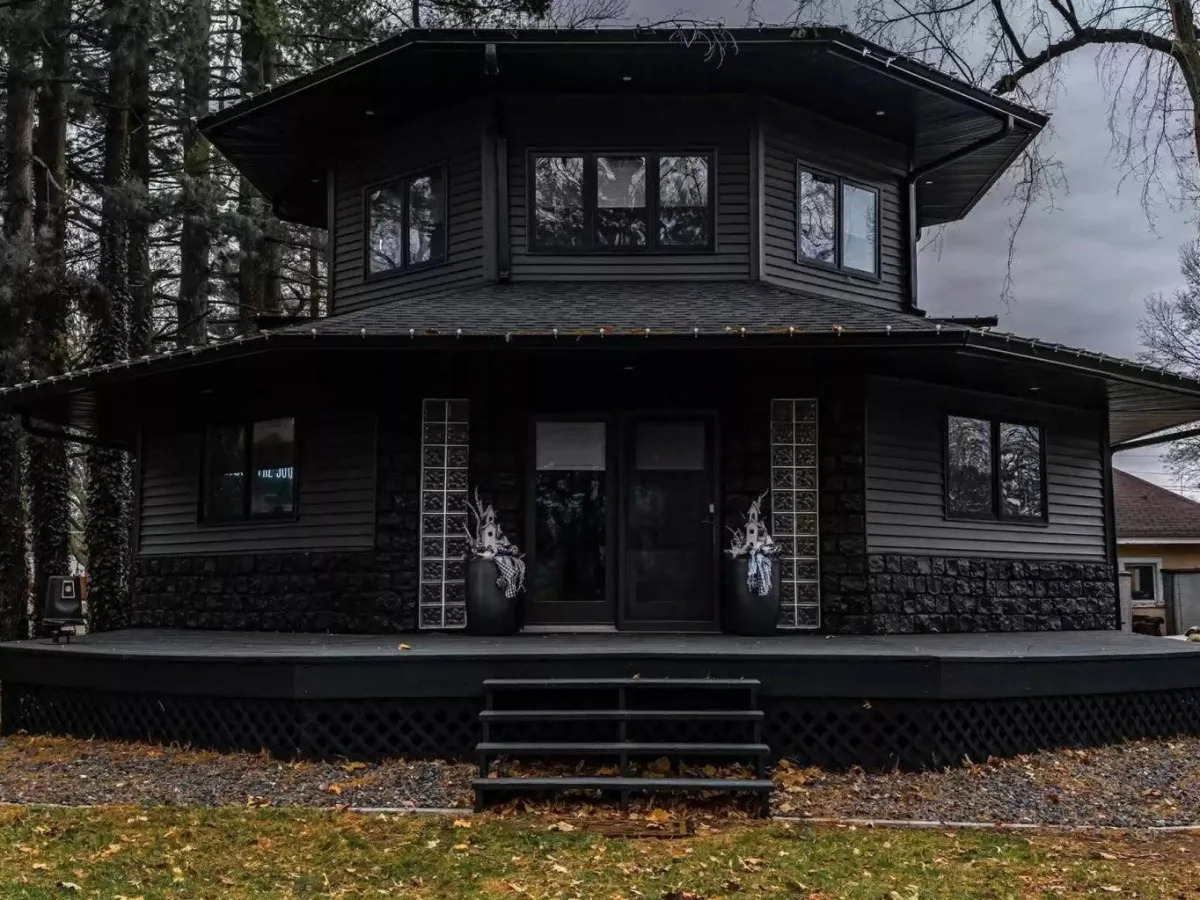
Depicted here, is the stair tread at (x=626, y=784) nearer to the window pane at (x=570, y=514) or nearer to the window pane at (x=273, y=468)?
the window pane at (x=570, y=514)

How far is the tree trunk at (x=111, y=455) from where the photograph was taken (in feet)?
45.3

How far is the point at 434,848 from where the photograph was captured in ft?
16.6

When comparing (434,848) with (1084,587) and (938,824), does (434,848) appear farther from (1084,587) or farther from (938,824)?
(1084,587)

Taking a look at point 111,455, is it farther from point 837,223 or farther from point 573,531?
point 837,223

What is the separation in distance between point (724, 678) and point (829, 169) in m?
Result: 5.58

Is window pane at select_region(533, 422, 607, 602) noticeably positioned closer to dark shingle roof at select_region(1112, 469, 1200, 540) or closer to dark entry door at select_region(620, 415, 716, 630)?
dark entry door at select_region(620, 415, 716, 630)

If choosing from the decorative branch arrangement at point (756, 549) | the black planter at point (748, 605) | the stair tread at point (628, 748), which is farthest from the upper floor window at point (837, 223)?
the stair tread at point (628, 748)

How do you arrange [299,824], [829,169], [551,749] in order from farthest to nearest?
[829,169] < [551,749] < [299,824]

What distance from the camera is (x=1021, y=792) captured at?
6258 mm

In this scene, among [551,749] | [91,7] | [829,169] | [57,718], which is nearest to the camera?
[551,749]

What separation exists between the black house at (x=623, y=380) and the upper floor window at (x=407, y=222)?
38 mm

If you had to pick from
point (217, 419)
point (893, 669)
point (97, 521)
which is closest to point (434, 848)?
point (893, 669)

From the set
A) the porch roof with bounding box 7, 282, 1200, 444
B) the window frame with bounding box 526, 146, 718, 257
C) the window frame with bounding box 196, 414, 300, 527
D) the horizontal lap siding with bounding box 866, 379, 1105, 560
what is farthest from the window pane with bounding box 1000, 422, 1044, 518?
the window frame with bounding box 196, 414, 300, 527

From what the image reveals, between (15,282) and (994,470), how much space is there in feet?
36.1
